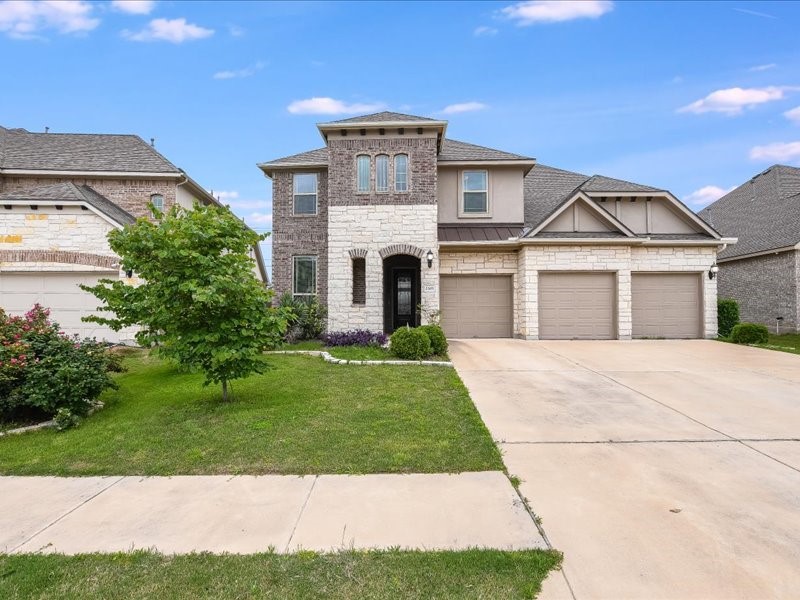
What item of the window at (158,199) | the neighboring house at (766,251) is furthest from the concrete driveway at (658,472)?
the window at (158,199)

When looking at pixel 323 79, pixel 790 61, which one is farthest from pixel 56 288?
pixel 790 61

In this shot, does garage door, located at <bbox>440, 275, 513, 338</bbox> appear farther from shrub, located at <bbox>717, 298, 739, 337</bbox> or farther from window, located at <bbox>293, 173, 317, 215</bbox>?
shrub, located at <bbox>717, 298, 739, 337</bbox>

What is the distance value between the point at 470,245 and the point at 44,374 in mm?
11975

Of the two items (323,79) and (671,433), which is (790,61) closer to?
(671,433)

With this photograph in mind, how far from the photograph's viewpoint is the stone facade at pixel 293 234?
50.7 feet

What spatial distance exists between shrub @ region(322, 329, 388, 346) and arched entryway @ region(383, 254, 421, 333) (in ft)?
Answer: 10.6

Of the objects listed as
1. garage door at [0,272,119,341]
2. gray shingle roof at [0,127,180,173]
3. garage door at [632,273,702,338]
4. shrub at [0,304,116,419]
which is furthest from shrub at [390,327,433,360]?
gray shingle roof at [0,127,180,173]

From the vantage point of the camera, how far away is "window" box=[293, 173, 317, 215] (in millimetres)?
15617

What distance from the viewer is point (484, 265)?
603 inches

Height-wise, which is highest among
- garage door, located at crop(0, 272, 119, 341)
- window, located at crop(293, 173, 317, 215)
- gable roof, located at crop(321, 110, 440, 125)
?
gable roof, located at crop(321, 110, 440, 125)

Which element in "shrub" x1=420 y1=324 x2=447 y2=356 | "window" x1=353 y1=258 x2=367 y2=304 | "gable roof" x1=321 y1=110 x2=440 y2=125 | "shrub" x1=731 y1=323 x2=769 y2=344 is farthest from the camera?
"window" x1=353 y1=258 x2=367 y2=304

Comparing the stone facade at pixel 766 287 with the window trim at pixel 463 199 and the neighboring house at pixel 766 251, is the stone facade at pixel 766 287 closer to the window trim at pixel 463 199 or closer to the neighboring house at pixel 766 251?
the neighboring house at pixel 766 251

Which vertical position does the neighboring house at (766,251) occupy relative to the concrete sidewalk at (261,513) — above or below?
above

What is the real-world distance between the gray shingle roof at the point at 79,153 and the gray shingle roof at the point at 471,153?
10.3m
